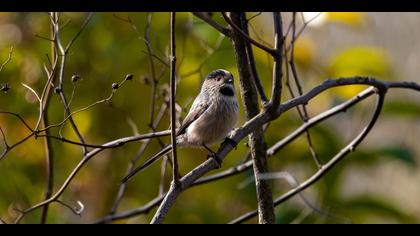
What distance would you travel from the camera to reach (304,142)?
5.43m

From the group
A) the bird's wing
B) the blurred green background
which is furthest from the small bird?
the blurred green background

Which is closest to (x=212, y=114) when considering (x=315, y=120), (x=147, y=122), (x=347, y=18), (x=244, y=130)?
(x=315, y=120)

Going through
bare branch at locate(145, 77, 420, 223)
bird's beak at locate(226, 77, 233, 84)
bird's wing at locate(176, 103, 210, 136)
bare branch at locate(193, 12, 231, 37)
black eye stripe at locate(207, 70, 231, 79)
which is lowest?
bare branch at locate(145, 77, 420, 223)

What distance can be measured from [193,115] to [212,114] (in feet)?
0.52

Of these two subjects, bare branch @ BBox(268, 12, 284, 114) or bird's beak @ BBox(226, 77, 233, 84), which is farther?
bird's beak @ BBox(226, 77, 233, 84)

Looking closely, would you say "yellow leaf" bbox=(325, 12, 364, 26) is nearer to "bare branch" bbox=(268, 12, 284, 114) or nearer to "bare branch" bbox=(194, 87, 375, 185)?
"bare branch" bbox=(194, 87, 375, 185)

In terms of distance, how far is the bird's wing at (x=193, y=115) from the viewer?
4270 mm

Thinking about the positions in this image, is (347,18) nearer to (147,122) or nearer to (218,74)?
(218,74)

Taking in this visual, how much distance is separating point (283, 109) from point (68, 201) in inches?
106

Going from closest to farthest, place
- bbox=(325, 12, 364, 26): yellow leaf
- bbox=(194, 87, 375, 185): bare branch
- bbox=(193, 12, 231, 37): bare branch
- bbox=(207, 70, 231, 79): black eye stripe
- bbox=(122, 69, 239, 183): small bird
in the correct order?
bbox=(193, 12, 231, 37): bare branch, bbox=(194, 87, 375, 185): bare branch, bbox=(122, 69, 239, 183): small bird, bbox=(207, 70, 231, 79): black eye stripe, bbox=(325, 12, 364, 26): yellow leaf

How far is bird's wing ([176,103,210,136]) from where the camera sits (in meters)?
4.27

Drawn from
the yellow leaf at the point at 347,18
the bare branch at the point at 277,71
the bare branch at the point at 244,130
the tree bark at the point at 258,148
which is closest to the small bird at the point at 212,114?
the tree bark at the point at 258,148
